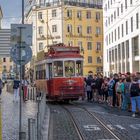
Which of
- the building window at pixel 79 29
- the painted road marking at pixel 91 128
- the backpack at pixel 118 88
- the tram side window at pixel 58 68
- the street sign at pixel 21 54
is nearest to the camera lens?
the street sign at pixel 21 54

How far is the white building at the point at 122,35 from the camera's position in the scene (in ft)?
201

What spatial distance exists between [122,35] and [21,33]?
187ft

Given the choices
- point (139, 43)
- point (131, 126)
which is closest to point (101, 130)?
point (131, 126)

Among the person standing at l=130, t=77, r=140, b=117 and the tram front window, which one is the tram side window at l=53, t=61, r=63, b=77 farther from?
the person standing at l=130, t=77, r=140, b=117

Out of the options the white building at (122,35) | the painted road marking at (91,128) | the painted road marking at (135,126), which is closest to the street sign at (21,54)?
the painted road marking at (91,128)

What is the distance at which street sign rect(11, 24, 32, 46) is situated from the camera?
1433cm

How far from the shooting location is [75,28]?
10406 cm

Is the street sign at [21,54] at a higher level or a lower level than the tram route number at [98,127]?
higher

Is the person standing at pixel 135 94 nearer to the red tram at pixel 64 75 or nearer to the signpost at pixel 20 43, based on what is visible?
the red tram at pixel 64 75

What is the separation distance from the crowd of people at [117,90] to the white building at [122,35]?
25.0 meters

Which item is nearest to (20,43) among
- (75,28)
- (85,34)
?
(75,28)

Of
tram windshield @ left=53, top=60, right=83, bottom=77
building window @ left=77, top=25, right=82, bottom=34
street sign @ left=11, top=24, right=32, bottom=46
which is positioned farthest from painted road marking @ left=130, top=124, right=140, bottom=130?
building window @ left=77, top=25, right=82, bottom=34

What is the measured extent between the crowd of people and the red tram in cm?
189

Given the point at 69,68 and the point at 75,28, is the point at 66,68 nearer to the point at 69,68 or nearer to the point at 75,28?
the point at 69,68
